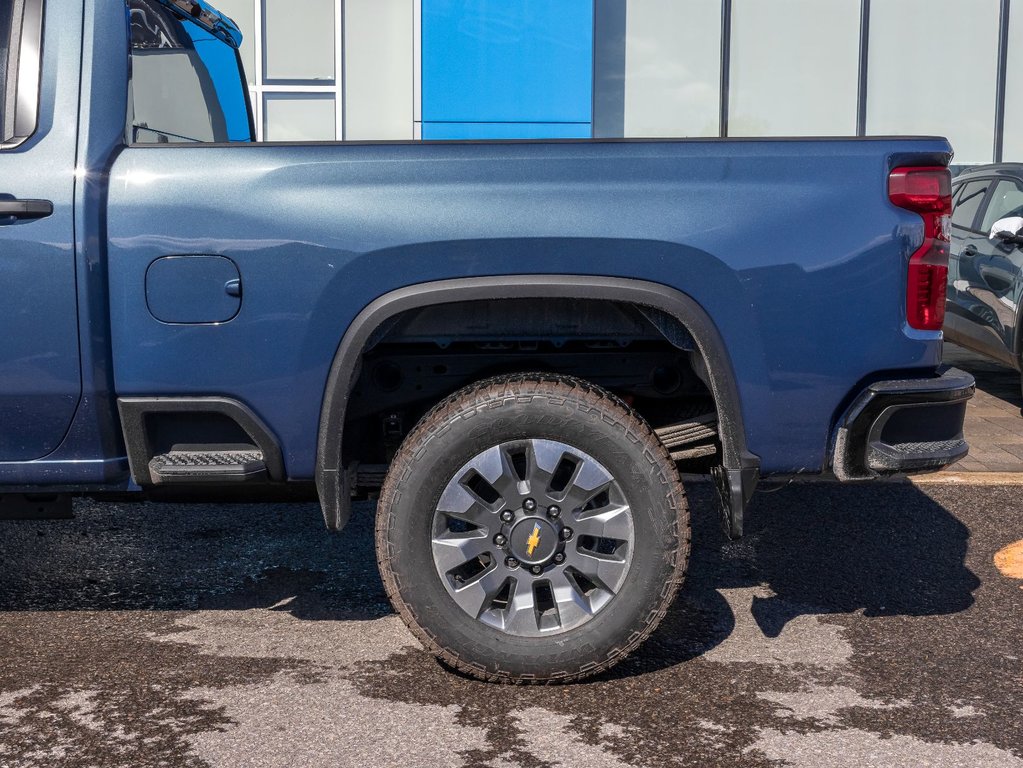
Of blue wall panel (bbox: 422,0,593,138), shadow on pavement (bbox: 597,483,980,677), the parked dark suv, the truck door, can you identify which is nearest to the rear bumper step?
the truck door

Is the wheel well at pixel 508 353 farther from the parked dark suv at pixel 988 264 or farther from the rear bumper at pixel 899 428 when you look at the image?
the parked dark suv at pixel 988 264

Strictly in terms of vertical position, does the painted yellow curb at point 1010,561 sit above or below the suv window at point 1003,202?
below

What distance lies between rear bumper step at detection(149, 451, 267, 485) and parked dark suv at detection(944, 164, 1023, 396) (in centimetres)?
547

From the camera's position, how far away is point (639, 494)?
3.18 meters

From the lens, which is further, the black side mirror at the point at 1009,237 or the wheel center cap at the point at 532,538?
the black side mirror at the point at 1009,237

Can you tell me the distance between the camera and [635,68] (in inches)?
532

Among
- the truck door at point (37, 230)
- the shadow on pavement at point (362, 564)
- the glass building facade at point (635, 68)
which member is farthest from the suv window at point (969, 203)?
the truck door at point (37, 230)

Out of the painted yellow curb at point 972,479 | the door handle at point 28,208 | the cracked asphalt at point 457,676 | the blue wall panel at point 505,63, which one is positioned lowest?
the cracked asphalt at point 457,676

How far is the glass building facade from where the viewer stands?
480 inches

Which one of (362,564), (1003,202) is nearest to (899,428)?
(362,564)

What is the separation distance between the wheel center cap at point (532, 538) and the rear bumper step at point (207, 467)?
2.41 ft

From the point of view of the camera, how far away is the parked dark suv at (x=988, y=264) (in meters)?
7.16

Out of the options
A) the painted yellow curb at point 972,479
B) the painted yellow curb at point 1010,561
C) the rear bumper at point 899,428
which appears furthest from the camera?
the painted yellow curb at point 972,479

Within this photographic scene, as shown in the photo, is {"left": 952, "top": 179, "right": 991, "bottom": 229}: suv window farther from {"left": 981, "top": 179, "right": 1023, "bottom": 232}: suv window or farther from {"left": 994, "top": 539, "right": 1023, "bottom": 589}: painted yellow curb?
{"left": 994, "top": 539, "right": 1023, "bottom": 589}: painted yellow curb
